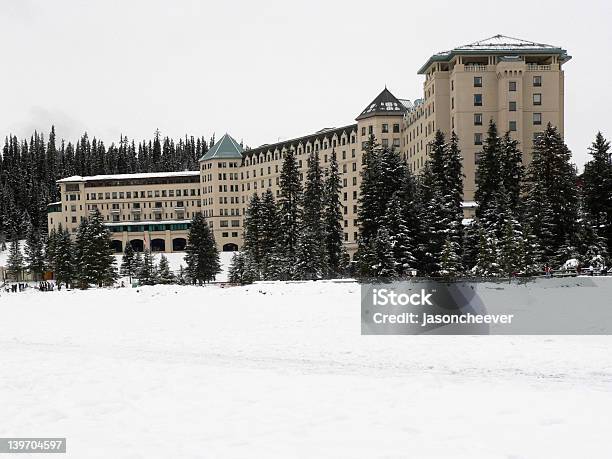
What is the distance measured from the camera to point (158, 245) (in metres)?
139

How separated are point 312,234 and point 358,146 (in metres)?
52.6

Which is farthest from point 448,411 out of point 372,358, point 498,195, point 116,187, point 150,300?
point 116,187

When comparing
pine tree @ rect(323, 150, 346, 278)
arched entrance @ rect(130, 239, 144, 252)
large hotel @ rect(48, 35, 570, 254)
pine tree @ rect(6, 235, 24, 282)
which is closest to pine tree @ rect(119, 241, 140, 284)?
pine tree @ rect(6, 235, 24, 282)

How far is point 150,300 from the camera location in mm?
31359

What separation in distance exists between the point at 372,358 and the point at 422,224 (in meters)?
37.7

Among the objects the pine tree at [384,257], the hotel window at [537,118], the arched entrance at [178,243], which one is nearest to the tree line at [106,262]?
the pine tree at [384,257]

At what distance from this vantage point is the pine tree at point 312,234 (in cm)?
5838

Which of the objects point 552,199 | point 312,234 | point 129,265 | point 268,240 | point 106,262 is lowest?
point 129,265

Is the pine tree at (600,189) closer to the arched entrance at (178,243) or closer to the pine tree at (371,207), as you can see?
the pine tree at (371,207)

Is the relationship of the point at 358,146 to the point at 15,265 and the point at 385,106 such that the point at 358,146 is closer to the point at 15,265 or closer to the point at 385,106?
the point at 385,106

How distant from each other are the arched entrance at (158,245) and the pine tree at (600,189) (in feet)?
334

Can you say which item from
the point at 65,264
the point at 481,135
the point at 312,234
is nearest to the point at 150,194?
the point at 65,264

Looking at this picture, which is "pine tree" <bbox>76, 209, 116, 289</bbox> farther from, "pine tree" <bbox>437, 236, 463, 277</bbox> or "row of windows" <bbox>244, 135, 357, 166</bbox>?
"row of windows" <bbox>244, 135, 357, 166</bbox>

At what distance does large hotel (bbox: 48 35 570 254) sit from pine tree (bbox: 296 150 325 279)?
62.4 feet
